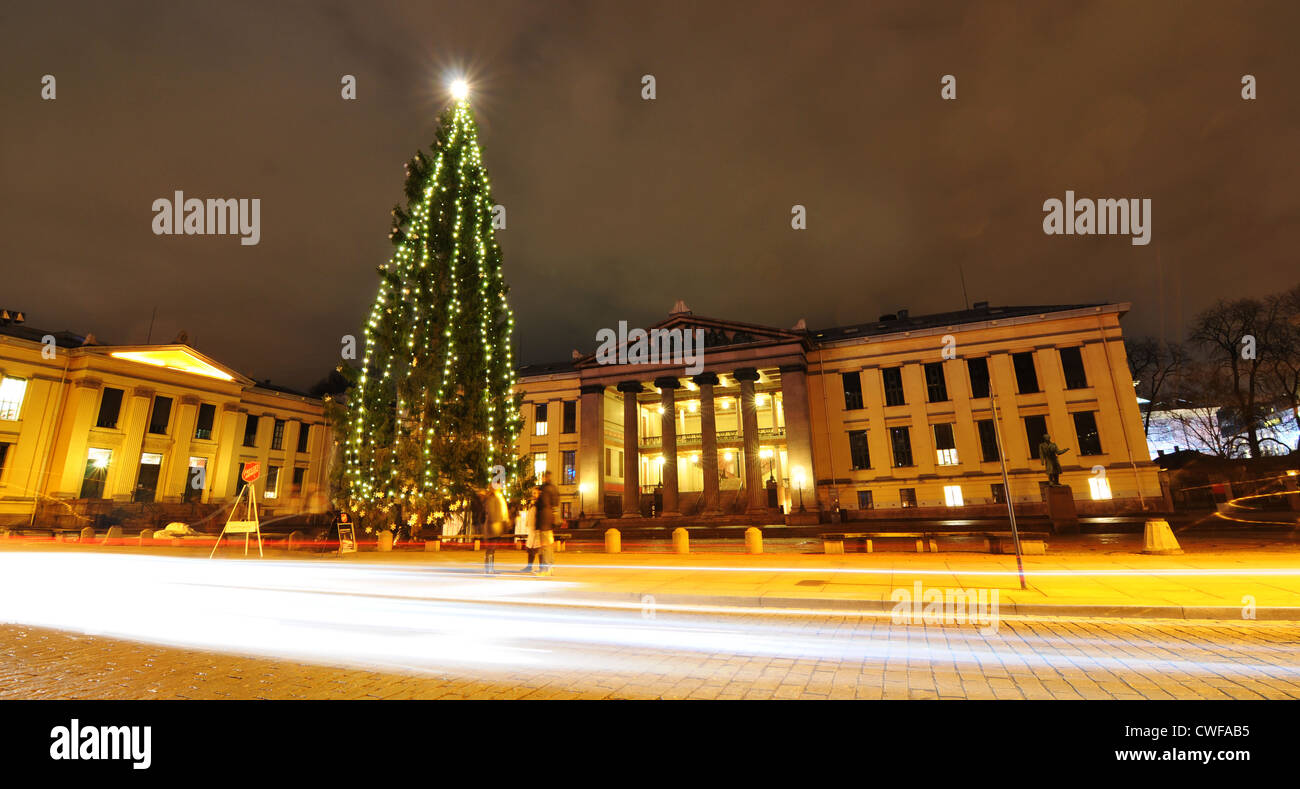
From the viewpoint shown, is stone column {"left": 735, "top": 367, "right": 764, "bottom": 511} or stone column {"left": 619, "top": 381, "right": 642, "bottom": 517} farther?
stone column {"left": 619, "top": 381, "right": 642, "bottom": 517}

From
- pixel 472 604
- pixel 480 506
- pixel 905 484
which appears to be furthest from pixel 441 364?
pixel 905 484

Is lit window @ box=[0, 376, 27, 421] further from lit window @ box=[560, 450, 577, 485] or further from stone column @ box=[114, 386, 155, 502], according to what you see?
lit window @ box=[560, 450, 577, 485]

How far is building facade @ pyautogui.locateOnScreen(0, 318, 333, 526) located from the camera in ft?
114

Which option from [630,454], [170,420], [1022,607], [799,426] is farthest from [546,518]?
[170,420]

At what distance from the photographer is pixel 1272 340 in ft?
115

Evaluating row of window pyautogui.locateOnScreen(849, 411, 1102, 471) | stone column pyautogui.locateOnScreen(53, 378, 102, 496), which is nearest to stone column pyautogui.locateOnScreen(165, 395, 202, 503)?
stone column pyautogui.locateOnScreen(53, 378, 102, 496)

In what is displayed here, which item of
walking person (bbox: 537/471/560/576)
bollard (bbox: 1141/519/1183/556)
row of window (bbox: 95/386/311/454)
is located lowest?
bollard (bbox: 1141/519/1183/556)

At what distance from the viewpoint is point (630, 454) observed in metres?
40.4

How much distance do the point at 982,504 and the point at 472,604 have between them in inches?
1415

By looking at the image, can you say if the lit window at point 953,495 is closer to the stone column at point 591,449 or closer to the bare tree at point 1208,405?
the bare tree at point 1208,405

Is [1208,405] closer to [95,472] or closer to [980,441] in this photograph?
→ [980,441]

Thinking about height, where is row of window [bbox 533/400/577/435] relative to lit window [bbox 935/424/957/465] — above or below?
above

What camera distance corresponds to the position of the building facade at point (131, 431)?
114 feet

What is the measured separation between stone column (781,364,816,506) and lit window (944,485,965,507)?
7191 millimetres
